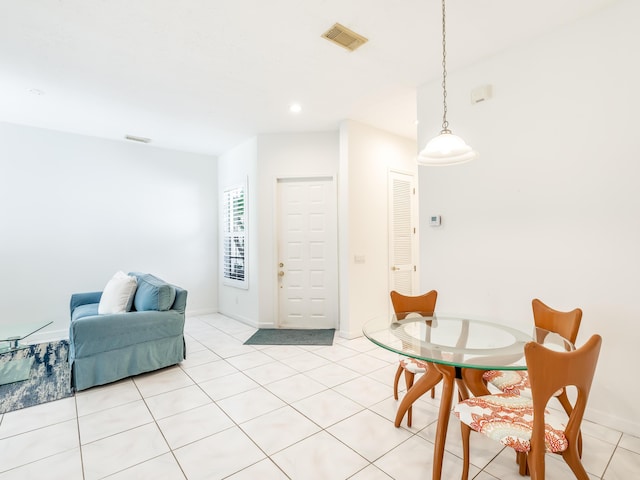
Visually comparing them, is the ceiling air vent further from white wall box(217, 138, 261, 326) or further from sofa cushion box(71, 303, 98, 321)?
sofa cushion box(71, 303, 98, 321)

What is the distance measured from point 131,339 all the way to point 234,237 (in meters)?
2.66

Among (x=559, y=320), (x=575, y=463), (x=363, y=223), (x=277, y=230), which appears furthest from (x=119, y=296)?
(x=559, y=320)

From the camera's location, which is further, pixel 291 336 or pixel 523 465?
pixel 291 336

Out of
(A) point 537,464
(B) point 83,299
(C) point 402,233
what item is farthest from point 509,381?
(B) point 83,299

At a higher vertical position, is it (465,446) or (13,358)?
(465,446)

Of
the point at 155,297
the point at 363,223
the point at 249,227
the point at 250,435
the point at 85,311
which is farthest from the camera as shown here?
the point at 249,227

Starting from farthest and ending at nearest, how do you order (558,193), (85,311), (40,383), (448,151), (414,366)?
(85,311)
(40,383)
(558,193)
(414,366)
(448,151)

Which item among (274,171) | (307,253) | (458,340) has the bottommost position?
(458,340)

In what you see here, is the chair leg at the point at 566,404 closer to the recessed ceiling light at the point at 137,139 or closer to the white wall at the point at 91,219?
the white wall at the point at 91,219

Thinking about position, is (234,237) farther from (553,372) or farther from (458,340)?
(553,372)

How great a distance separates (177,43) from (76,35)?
0.74 metres

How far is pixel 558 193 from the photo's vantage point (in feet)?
8.11

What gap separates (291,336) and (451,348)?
2.91 metres

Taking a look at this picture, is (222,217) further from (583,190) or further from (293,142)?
(583,190)
